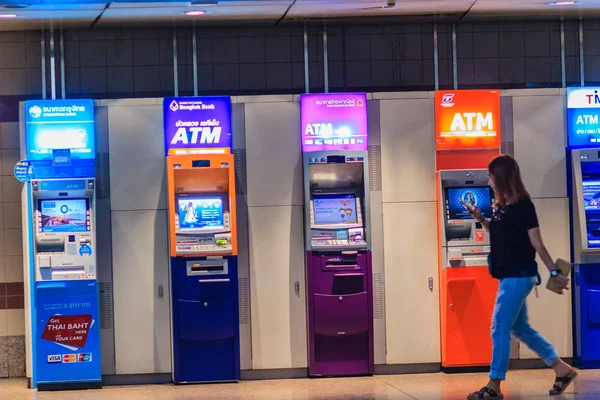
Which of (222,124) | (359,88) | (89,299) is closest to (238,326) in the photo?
(89,299)

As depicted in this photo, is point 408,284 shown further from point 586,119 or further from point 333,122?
Result: point 586,119

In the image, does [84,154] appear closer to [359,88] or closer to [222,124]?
[222,124]

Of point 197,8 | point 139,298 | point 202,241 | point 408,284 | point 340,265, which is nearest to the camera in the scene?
point 202,241

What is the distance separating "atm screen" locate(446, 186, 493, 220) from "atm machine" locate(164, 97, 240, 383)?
1748mm

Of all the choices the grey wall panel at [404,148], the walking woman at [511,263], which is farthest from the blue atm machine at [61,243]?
the walking woman at [511,263]

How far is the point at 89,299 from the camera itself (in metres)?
6.98

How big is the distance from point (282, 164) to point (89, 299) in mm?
1881

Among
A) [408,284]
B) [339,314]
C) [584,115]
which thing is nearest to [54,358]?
[339,314]

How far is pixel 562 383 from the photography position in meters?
5.88

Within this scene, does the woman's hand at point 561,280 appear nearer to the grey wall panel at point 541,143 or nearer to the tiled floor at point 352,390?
the tiled floor at point 352,390

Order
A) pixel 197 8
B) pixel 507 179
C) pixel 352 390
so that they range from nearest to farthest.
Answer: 1. pixel 507 179
2. pixel 352 390
3. pixel 197 8

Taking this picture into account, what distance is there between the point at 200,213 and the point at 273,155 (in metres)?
0.79

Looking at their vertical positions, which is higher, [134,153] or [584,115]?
[584,115]

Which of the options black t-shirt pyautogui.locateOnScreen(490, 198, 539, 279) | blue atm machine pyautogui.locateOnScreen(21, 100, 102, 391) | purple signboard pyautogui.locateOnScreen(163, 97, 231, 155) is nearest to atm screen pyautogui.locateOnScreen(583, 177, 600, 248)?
black t-shirt pyautogui.locateOnScreen(490, 198, 539, 279)
